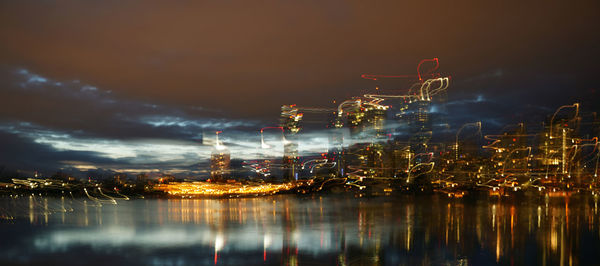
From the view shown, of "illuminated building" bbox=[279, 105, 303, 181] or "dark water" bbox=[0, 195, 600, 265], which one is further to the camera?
"illuminated building" bbox=[279, 105, 303, 181]

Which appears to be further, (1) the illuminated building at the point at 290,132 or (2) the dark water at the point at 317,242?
(1) the illuminated building at the point at 290,132

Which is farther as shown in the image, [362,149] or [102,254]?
[362,149]

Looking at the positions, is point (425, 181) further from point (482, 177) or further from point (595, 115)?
point (595, 115)

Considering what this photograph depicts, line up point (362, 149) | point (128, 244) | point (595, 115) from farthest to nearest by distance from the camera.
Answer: point (362, 149)
point (595, 115)
point (128, 244)

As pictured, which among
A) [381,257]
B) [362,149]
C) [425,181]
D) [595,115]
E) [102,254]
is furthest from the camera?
[362,149]

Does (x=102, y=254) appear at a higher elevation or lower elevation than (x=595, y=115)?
lower

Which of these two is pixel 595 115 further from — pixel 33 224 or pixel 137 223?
pixel 33 224

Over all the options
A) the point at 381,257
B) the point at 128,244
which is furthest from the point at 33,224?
the point at 381,257

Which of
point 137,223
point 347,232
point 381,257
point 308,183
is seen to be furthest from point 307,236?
point 308,183

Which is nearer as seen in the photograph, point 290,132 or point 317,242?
point 317,242
